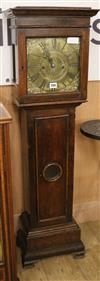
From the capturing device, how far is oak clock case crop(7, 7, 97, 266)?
1.82 m

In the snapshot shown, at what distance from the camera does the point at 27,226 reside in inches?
89.8

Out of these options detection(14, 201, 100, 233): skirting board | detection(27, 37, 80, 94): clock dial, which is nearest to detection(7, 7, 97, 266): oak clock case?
detection(27, 37, 80, 94): clock dial

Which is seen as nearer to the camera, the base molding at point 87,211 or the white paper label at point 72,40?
the white paper label at point 72,40

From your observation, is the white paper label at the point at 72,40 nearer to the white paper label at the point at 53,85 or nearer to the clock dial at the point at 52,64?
the clock dial at the point at 52,64

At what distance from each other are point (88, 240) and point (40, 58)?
1375mm

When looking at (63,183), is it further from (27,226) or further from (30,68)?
(30,68)

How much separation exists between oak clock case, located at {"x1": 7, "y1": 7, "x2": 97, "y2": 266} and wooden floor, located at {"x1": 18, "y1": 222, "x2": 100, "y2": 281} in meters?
0.06

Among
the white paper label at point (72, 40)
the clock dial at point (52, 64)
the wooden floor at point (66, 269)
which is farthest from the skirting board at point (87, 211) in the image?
the white paper label at point (72, 40)

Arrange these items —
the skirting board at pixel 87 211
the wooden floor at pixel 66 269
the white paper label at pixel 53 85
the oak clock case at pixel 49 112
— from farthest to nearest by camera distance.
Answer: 1. the skirting board at pixel 87 211
2. the wooden floor at pixel 66 269
3. the white paper label at pixel 53 85
4. the oak clock case at pixel 49 112

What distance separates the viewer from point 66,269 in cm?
222

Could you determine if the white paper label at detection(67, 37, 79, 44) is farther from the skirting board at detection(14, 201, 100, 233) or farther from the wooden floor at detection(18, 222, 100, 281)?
the wooden floor at detection(18, 222, 100, 281)

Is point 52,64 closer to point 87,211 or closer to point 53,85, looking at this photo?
point 53,85

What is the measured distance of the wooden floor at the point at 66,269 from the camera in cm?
215

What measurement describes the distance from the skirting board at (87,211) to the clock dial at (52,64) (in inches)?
41.5
